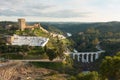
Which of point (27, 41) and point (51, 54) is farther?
point (27, 41)

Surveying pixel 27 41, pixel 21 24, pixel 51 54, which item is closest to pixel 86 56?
pixel 27 41

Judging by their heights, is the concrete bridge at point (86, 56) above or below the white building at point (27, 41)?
below

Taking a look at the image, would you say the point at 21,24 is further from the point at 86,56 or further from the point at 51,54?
the point at 51,54

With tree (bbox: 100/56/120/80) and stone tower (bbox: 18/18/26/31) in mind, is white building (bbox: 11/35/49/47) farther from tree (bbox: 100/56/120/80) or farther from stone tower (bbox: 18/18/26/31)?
tree (bbox: 100/56/120/80)

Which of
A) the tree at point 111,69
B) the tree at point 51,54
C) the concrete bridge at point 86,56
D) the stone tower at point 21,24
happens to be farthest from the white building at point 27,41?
the tree at point 111,69

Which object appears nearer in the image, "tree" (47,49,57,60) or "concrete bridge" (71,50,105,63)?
"tree" (47,49,57,60)

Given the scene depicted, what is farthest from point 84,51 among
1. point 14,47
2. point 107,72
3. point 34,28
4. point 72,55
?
point 107,72

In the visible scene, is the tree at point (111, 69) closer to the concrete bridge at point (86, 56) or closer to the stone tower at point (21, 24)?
the concrete bridge at point (86, 56)

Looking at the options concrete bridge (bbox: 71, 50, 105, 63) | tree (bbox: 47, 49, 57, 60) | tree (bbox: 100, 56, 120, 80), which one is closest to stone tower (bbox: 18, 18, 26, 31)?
concrete bridge (bbox: 71, 50, 105, 63)
